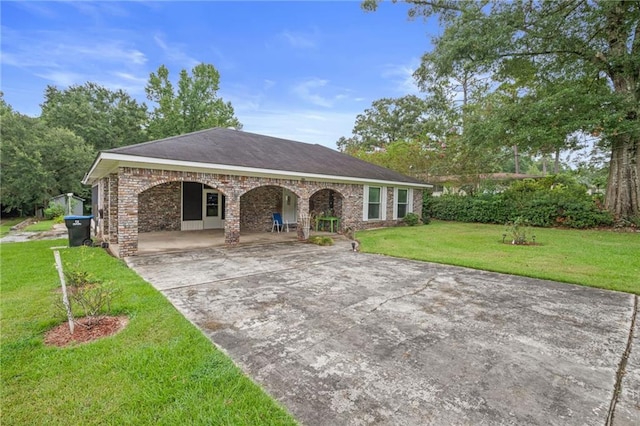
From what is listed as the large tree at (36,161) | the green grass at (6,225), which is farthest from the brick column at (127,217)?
the large tree at (36,161)

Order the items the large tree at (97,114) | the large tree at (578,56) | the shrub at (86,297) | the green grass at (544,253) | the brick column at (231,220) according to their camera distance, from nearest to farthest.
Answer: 1. the shrub at (86,297)
2. the green grass at (544,253)
3. the brick column at (231,220)
4. the large tree at (578,56)
5. the large tree at (97,114)

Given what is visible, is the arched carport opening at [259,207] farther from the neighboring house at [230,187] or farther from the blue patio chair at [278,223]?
the blue patio chair at [278,223]

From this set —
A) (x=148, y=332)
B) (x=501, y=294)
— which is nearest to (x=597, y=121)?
(x=501, y=294)

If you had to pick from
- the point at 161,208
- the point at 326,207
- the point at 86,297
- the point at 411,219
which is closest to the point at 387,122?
the point at 411,219

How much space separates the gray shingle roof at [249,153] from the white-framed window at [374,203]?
618mm

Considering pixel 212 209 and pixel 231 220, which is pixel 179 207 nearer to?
pixel 212 209

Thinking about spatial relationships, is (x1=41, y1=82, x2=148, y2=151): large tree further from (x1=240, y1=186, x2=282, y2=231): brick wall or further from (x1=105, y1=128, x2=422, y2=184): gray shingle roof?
(x1=240, y1=186, x2=282, y2=231): brick wall

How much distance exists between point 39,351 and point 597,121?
1542 cm

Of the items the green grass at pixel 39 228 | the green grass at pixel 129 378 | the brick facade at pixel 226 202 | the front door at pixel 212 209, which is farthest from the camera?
the green grass at pixel 39 228

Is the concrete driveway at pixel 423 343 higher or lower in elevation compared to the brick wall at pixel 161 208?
lower

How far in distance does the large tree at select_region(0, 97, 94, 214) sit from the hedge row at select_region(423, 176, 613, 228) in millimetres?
25255

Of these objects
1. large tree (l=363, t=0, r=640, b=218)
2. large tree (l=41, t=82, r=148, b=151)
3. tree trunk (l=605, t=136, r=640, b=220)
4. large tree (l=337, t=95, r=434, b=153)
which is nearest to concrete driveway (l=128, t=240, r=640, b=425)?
large tree (l=363, t=0, r=640, b=218)

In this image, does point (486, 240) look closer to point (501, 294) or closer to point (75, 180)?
point (501, 294)

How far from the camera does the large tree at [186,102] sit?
86.4 ft
